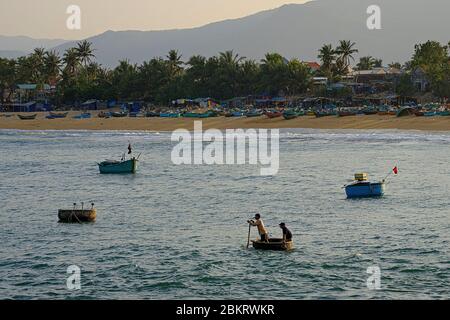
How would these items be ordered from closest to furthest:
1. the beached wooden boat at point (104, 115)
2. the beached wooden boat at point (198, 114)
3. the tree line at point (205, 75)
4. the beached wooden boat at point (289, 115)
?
the beached wooden boat at point (289, 115), the beached wooden boat at point (198, 114), the tree line at point (205, 75), the beached wooden boat at point (104, 115)

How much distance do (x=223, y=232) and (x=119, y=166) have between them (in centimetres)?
2804

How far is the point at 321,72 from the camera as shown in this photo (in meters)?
164

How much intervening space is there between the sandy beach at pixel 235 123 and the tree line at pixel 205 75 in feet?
52.5

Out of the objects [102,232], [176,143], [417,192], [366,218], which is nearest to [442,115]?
[176,143]

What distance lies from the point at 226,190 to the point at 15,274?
24.3 meters

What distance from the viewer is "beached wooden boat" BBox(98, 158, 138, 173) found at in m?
62.4

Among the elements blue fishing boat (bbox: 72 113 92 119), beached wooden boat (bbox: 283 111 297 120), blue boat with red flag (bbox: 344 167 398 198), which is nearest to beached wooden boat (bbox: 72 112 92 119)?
blue fishing boat (bbox: 72 113 92 119)

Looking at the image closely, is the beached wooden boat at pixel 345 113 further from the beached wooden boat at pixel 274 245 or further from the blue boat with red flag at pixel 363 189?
the beached wooden boat at pixel 274 245

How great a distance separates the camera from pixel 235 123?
124188 millimetres

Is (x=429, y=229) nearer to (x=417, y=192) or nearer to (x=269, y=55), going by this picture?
(x=417, y=192)

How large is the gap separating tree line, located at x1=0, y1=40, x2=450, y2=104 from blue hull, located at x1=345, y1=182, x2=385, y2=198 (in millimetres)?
87513

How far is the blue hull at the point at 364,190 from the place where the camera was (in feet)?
150

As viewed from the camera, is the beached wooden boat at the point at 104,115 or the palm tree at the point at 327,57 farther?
the palm tree at the point at 327,57

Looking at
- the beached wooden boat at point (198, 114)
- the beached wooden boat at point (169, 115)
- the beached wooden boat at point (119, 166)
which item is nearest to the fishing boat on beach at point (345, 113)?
the beached wooden boat at point (198, 114)
